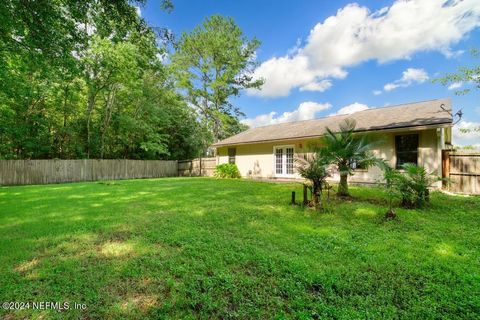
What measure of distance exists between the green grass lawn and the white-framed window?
8.28m

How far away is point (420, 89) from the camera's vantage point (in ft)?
49.6

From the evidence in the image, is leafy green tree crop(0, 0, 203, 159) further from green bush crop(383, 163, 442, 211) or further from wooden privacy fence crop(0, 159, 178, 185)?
green bush crop(383, 163, 442, 211)

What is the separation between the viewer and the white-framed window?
556 inches

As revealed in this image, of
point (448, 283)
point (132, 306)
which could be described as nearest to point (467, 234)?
point (448, 283)

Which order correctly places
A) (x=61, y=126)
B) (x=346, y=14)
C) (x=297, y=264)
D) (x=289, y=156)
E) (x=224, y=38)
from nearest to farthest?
1. (x=297, y=264)
2. (x=346, y=14)
3. (x=289, y=156)
4. (x=61, y=126)
5. (x=224, y=38)

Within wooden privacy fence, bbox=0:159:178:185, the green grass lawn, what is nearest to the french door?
the green grass lawn

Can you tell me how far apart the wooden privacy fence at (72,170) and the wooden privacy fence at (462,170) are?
18.6m

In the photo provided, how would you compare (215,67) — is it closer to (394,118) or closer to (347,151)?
(394,118)

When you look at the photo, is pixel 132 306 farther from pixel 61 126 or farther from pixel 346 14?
pixel 61 126

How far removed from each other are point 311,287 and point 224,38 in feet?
89.4

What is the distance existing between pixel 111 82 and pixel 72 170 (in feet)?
22.0

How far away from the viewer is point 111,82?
56.9 ft

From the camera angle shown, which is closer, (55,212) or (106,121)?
(55,212)

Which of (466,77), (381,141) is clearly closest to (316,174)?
(381,141)
